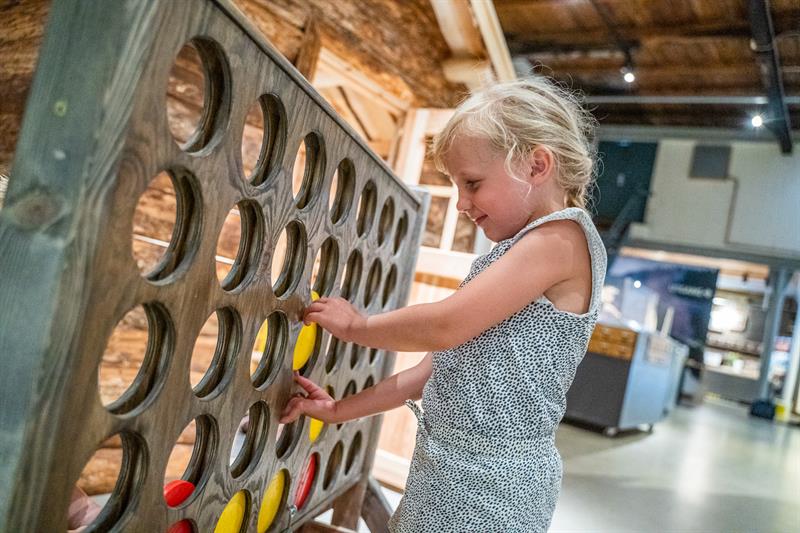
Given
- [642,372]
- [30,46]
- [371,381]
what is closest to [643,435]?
[642,372]

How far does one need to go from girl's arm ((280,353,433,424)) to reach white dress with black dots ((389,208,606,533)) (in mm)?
142

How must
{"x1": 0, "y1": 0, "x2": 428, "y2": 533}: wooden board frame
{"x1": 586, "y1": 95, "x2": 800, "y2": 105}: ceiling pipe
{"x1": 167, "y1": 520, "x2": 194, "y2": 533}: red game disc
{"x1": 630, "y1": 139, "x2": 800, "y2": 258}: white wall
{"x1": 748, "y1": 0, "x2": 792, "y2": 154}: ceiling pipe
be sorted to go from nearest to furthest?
{"x1": 0, "y1": 0, "x2": 428, "y2": 533}: wooden board frame → {"x1": 167, "y1": 520, "x2": 194, "y2": 533}: red game disc → {"x1": 748, "y1": 0, "x2": 792, "y2": 154}: ceiling pipe → {"x1": 586, "y1": 95, "x2": 800, "y2": 105}: ceiling pipe → {"x1": 630, "y1": 139, "x2": 800, "y2": 258}: white wall

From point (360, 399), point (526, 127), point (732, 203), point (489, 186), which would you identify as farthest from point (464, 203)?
point (732, 203)

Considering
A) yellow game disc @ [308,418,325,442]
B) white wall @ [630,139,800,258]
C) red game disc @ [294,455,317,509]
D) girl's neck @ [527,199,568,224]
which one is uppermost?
white wall @ [630,139,800,258]

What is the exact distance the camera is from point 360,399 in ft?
3.81

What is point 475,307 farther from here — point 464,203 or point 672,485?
point 672,485

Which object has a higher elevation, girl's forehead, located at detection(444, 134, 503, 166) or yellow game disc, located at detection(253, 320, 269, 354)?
girl's forehead, located at detection(444, 134, 503, 166)

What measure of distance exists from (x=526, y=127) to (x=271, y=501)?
786 millimetres

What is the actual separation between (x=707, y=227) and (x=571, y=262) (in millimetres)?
10853

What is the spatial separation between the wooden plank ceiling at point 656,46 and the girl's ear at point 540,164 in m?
4.41

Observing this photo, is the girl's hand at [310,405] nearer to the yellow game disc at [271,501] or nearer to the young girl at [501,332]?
the young girl at [501,332]

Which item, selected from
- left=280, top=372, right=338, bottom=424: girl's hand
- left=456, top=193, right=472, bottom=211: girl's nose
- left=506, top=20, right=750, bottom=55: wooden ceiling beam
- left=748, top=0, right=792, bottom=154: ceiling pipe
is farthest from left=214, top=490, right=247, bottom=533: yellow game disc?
left=506, top=20, right=750, bottom=55: wooden ceiling beam

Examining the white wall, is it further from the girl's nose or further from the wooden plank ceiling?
the girl's nose

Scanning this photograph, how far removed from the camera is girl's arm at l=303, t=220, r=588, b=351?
3.09ft
